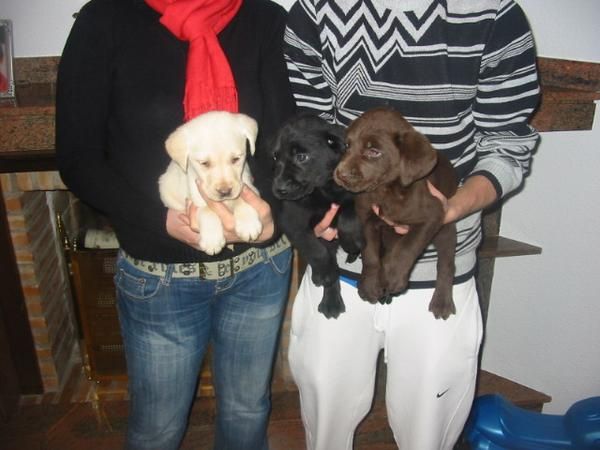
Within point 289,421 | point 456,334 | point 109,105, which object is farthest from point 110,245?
point 456,334

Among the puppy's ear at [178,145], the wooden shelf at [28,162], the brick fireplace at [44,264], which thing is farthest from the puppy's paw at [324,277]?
the brick fireplace at [44,264]

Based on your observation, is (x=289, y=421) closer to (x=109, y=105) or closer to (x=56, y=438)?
(x=56, y=438)

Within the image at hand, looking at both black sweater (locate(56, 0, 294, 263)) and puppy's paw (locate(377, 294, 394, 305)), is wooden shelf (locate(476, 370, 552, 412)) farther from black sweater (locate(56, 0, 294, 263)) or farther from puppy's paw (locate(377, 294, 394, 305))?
black sweater (locate(56, 0, 294, 263))

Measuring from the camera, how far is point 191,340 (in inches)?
55.7

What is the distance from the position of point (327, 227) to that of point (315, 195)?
9cm

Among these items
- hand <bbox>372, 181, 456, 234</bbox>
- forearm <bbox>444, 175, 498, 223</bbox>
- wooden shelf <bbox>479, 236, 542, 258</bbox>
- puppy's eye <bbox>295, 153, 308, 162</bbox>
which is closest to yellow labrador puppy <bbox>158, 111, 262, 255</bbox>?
puppy's eye <bbox>295, 153, 308, 162</bbox>

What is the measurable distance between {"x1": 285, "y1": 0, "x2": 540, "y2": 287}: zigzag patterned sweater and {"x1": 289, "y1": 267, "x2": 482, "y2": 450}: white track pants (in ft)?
0.37

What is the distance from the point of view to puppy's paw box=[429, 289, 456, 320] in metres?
1.32

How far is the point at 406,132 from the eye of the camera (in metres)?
1.20

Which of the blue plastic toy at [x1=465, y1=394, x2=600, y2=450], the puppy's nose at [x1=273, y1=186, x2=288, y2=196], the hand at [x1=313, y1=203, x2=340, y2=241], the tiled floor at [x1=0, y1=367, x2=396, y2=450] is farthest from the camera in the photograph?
the tiled floor at [x1=0, y1=367, x2=396, y2=450]

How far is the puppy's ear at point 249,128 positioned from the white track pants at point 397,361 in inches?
15.7

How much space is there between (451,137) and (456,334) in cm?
48

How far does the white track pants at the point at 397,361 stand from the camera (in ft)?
4.39

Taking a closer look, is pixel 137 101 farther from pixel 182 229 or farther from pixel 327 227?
pixel 327 227
